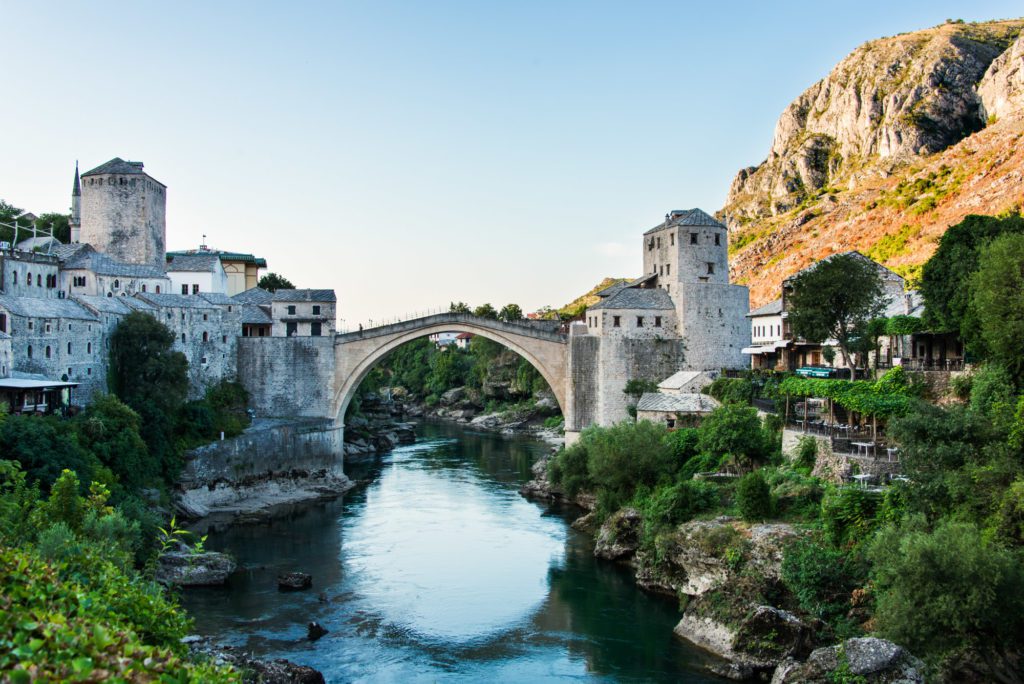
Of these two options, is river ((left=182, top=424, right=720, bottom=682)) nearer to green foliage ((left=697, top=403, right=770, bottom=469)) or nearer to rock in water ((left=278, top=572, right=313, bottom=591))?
rock in water ((left=278, top=572, right=313, bottom=591))

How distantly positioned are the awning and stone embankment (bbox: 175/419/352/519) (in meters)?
18.2

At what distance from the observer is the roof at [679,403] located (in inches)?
1262

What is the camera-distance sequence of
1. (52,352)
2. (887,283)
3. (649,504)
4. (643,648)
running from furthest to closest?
(887,283) → (52,352) → (649,504) → (643,648)

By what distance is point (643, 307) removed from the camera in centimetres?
3750

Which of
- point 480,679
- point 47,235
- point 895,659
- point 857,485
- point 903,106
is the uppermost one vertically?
point 903,106

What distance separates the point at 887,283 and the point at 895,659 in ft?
72.4

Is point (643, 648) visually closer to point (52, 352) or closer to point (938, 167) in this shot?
point (52, 352)

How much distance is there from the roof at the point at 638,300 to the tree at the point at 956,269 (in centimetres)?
1310

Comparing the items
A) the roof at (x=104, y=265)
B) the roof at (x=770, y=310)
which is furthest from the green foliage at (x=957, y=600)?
the roof at (x=104, y=265)

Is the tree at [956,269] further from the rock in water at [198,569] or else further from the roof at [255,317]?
the roof at [255,317]

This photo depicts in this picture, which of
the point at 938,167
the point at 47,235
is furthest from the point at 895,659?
the point at 938,167

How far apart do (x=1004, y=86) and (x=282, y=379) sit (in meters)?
61.5

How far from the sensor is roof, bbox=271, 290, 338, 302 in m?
40.5

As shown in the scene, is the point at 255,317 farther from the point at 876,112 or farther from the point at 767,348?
the point at 876,112
